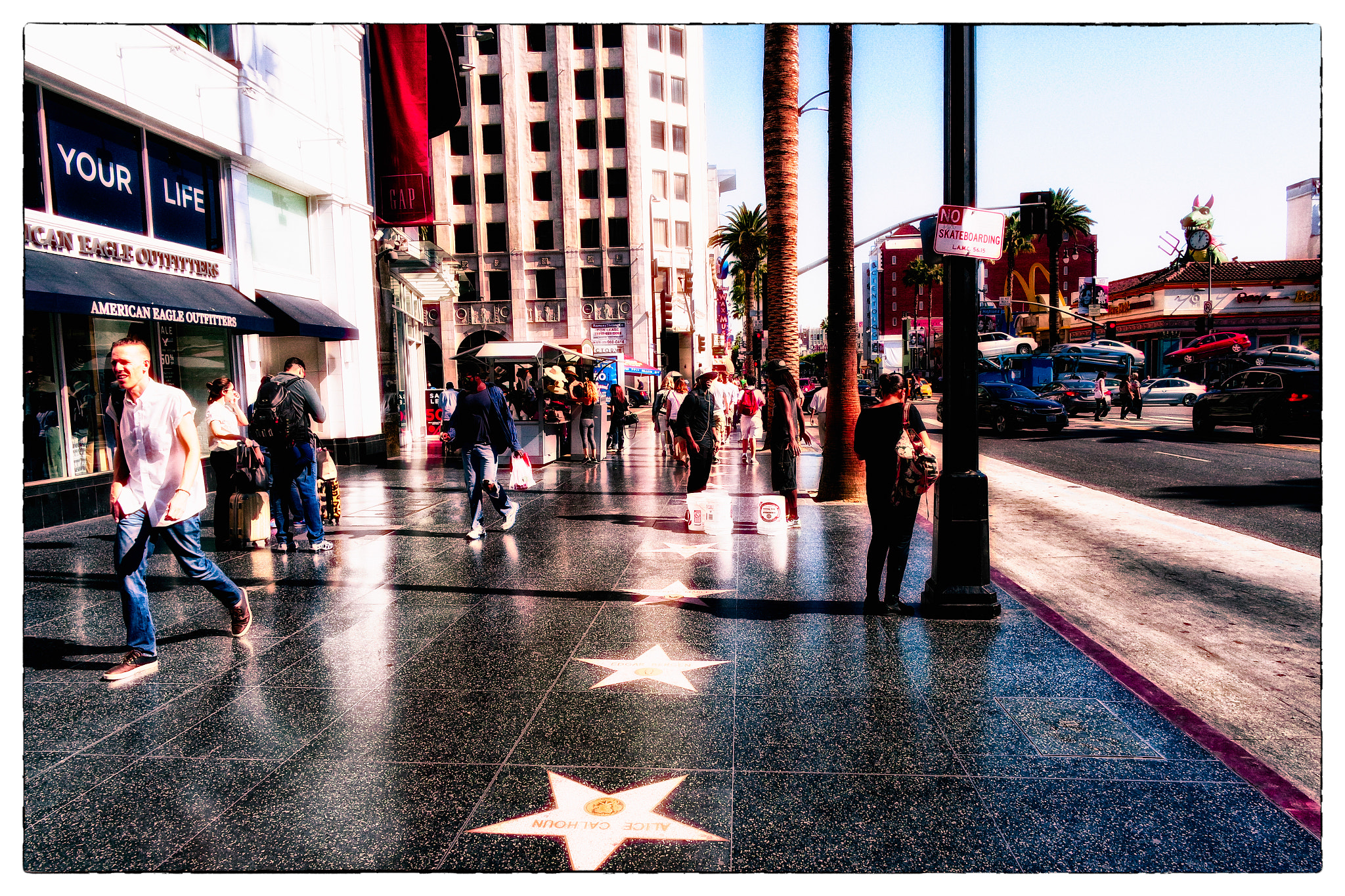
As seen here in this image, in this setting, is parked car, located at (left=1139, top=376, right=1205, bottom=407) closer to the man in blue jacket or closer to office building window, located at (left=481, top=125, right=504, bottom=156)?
office building window, located at (left=481, top=125, right=504, bottom=156)

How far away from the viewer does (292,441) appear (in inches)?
344

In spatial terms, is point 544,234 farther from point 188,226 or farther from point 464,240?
point 188,226

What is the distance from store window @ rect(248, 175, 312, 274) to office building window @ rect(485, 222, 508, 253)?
3161cm

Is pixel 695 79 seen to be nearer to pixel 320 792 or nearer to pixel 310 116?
pixel 310 116

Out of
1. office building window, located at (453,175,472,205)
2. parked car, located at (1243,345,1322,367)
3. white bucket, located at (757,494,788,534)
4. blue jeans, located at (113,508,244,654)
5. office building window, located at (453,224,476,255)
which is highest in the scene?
office building window, located at (453,175,472,205)

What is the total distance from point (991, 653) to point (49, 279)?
35.0 ft

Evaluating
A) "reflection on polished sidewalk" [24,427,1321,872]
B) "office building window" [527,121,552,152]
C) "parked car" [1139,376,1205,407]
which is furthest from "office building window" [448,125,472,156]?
"reflection on polished sidewalk" [24,427,1321,872]

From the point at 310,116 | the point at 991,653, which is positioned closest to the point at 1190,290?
the point at 310,116

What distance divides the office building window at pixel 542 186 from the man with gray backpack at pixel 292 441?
4223 centimetres

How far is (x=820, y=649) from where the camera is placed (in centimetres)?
557

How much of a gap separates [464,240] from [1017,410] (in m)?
34.7

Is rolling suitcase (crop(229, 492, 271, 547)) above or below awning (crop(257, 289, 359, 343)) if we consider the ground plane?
below

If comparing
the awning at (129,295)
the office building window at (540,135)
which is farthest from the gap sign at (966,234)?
the office building window at (540,135)

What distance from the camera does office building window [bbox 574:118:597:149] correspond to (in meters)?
48.3
